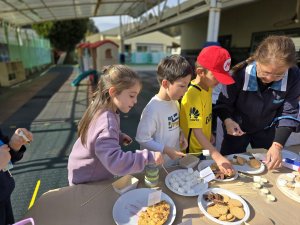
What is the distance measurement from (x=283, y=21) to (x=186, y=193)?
473cm

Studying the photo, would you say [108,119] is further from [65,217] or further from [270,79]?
[270,79]

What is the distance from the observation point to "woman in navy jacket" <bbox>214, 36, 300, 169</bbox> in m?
1.43

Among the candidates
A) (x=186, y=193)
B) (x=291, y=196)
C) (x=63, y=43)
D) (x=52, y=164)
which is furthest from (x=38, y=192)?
(x=63, y=43)

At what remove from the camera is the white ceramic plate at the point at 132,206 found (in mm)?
974

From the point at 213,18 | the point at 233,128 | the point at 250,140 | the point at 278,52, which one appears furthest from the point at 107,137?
the point at 213,18

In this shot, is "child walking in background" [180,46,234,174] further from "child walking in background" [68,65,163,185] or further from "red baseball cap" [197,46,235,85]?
"child walking in background" [68,65,163,185]

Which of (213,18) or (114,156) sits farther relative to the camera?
(213,18)

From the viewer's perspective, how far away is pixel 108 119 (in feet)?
3.76

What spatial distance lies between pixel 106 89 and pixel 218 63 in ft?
2.54

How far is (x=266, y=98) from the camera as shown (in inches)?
65.2

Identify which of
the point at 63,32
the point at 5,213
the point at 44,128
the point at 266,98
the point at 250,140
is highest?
the point at 63,32

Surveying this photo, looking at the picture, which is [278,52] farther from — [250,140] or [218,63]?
[250,140]

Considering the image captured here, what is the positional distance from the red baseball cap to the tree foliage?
25.8 m

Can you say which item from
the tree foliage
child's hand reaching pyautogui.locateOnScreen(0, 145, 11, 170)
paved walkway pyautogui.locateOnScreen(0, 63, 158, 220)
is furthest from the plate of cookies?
the tree foliage
